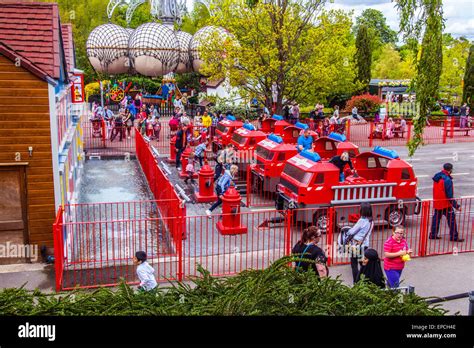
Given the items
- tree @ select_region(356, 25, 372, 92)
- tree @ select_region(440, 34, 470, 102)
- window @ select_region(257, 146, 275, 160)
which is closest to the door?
window @ select_region(257, 146, 275, 160)

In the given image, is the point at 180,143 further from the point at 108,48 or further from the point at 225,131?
the point at 108,48

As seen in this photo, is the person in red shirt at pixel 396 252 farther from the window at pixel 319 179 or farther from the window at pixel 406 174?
the window at pixel 406 174

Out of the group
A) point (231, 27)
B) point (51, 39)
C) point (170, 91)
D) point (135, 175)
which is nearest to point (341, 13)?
point (231, 27)

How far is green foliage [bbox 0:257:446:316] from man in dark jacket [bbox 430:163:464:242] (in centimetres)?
749

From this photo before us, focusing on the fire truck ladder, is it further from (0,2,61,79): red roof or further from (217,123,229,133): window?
(217,123,229,133): window

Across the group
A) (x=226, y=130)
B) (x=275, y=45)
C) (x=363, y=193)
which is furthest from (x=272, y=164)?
(x=275, y=45)

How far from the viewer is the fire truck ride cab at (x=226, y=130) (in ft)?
71.8

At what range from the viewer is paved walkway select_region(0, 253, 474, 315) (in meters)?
10.0

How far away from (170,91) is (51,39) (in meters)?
31.9

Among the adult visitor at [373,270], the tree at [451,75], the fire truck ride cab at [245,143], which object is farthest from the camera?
the tree at [451,75]

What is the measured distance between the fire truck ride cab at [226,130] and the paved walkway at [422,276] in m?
11.5

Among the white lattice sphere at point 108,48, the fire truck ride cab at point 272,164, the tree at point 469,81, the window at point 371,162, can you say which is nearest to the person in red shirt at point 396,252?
the window at point 371,162
